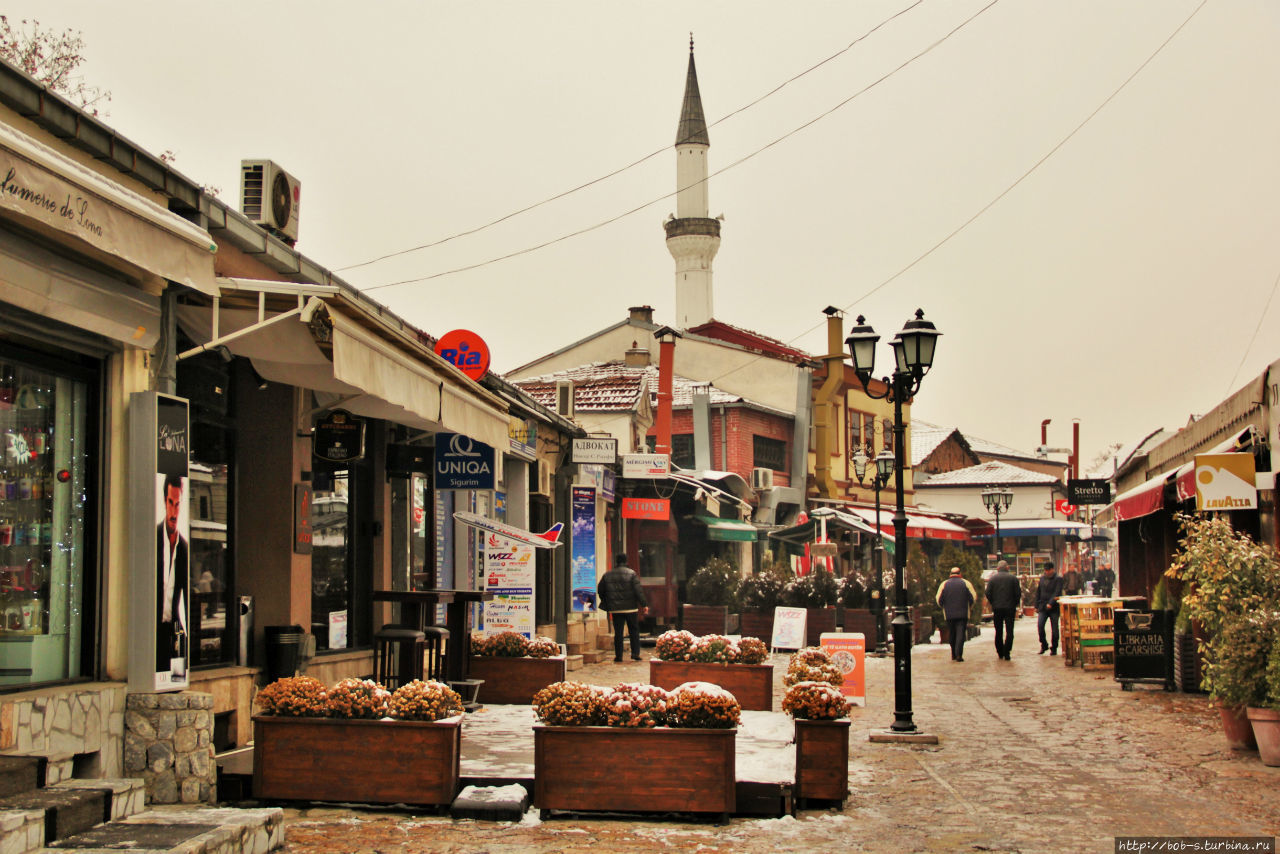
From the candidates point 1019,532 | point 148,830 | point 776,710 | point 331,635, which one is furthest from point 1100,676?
point 1019,532

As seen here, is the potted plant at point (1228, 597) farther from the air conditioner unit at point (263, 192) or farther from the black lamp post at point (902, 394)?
the air conditioner unit at point (263, 192)

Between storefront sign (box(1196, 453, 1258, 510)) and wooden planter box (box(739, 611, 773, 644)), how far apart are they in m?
12.0

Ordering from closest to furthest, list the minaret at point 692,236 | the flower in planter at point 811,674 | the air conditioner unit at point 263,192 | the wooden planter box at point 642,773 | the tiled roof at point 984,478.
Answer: the wooden planter box at point 642,773 < the flower in planter at point 811,674 < the air conditioner unit at point 263,192 < the minaret at point 692,236 < the tiled roof at point 984,478

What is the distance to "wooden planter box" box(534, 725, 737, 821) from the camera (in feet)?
26.7

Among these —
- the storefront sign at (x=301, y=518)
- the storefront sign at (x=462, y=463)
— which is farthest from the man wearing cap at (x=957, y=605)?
the storefront sign at (x=301, y=518)

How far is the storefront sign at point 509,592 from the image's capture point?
643 inches

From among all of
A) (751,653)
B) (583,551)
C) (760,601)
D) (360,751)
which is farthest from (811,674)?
(760,601)

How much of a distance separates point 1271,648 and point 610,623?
14.5 m

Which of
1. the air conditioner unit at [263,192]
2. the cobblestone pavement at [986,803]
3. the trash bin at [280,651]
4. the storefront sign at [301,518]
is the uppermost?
the air conditioner unit at [263,192]

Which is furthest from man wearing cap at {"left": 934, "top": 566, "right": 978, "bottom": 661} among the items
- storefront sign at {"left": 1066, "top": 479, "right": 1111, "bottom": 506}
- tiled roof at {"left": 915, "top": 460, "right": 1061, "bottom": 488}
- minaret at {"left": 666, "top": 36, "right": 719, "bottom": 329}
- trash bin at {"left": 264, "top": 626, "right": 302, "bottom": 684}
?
tiled roof at {"left": 915, "top": 460, "right": 1061, "bottom": 488}

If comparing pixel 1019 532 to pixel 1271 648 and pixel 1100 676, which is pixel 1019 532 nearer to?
pixel 1100 676

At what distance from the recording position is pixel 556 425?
67.2 ft

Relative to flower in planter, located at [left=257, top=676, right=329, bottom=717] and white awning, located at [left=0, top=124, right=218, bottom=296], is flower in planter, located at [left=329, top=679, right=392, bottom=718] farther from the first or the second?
white awning, located at [left=0, top=124, right=218, bottom=296]

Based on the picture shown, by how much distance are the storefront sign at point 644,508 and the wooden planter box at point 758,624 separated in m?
2.82
